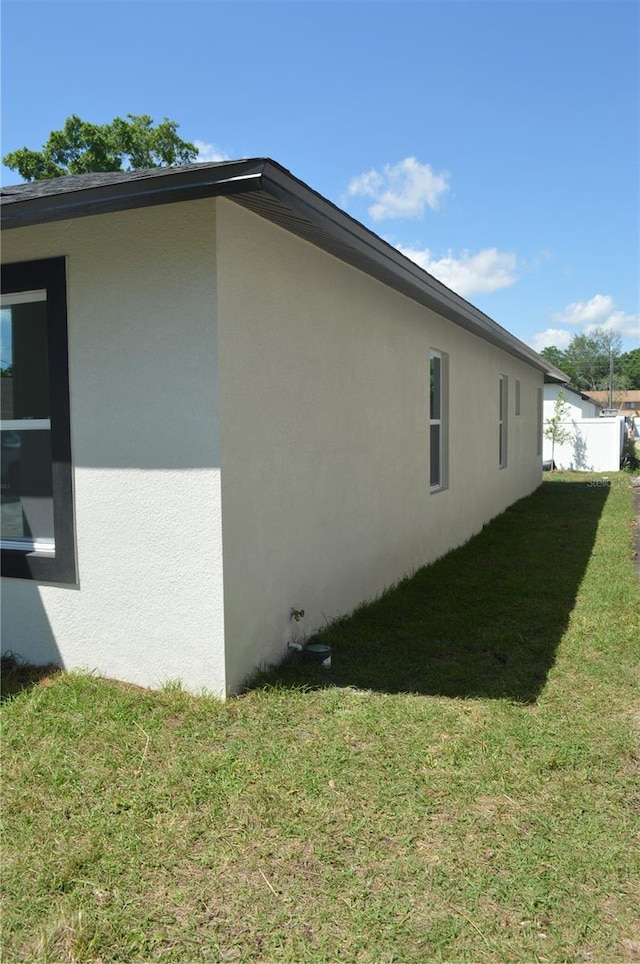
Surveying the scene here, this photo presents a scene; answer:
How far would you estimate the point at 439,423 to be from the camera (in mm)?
8344

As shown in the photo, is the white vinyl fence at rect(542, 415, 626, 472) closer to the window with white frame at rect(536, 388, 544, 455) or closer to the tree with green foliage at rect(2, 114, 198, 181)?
the window with white frame at rect(536, 388, 544, 455)

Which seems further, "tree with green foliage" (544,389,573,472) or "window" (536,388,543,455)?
"tree with green foliage" (544,389,573,472)

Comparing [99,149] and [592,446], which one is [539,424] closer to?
[592,446]

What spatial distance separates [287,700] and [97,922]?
1748 millimetres

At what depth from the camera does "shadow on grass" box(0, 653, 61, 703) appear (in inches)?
160

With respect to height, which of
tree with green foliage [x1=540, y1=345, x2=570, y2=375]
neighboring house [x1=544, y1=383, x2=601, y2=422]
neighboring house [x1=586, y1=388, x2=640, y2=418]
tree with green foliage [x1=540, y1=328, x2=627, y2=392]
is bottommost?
neighboring house [x1=544, y1=383, x2=601, y2=422]

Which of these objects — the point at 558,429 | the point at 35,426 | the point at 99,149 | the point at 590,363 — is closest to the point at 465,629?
the point at 35,426

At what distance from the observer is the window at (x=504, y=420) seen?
12.6m

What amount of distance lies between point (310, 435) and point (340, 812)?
2.64 meters

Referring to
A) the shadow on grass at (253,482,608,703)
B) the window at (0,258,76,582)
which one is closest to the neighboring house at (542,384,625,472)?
the shadow on grass at (253,482,608,703)

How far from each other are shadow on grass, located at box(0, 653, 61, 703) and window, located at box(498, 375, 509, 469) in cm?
971

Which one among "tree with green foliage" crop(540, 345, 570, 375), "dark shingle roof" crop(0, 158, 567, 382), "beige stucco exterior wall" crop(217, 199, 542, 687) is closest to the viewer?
"dark shingle roof" crop(0, 158, 567, 382)

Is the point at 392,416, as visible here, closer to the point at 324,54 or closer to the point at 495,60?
the point at 324,54

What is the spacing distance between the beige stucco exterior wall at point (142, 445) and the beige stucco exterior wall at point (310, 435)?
12 centimetres
